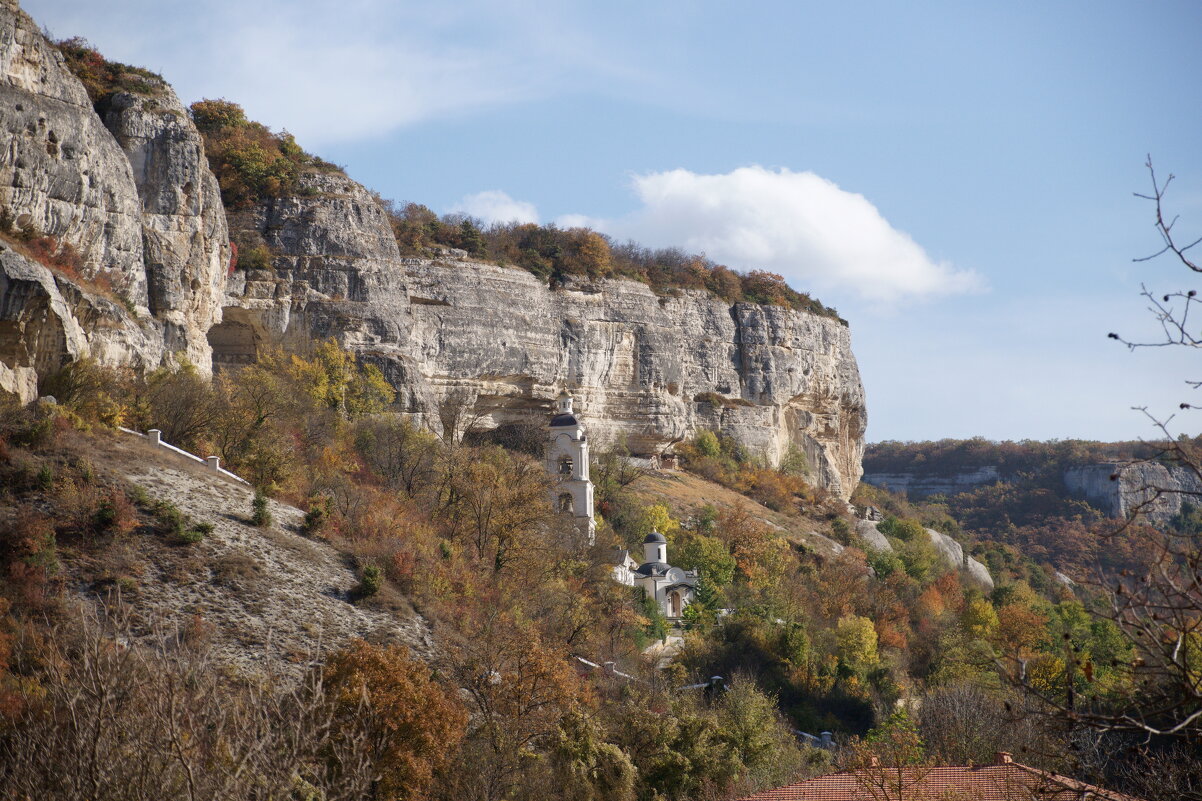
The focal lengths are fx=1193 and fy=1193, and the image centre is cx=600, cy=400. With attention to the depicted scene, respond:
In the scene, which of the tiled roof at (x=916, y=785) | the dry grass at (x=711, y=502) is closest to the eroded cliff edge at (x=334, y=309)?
the dry grass at (x=711, y=502)

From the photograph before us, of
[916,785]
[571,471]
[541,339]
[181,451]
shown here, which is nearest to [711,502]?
[571,471]

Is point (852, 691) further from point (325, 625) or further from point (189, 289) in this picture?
point (189, 289)

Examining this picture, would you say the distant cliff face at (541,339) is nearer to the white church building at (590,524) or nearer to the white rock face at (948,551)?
the white church building at (590,524)

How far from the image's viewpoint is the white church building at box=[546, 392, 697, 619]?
42656mm

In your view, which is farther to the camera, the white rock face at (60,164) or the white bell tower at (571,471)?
the white bell tower at (571,471)

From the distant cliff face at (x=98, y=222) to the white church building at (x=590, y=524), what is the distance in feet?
43.1

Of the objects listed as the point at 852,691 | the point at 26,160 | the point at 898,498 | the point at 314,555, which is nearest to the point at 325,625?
the point at 314,555

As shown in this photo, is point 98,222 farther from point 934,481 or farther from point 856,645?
point 934,481

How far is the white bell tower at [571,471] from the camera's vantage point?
1699 inches

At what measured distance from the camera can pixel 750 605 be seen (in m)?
40.4

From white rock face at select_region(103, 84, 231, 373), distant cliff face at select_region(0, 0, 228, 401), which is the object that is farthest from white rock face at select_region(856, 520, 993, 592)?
distant cliff face at select_region(0, 0, 228, 401)

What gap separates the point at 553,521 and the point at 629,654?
21.2 feet

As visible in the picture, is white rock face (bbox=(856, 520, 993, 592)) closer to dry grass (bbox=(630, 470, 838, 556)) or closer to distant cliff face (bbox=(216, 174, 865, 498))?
dry grass (bbox=(630, 470, 838, 556))

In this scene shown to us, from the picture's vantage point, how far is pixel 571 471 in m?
44.2
